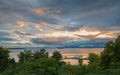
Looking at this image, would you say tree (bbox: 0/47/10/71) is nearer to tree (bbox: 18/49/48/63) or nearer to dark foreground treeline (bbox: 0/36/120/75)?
dark foreground treeline (bbox: 0/36/120/75)

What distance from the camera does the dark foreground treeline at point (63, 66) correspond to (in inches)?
672

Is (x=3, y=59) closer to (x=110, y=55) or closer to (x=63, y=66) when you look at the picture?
(x=63, y=66)

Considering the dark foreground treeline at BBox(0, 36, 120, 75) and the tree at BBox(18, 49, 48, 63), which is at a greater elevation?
the tree at BBox(18, 49, 48, 63)

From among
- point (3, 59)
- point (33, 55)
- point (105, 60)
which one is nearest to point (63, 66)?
point (105, 60)

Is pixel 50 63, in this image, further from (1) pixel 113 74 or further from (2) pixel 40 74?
(1) pixel 113 74

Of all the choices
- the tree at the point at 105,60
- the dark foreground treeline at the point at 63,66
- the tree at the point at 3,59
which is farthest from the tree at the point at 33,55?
the tree at the point at 105,60

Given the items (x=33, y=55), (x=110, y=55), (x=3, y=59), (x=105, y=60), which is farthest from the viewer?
(x=3, y=59)

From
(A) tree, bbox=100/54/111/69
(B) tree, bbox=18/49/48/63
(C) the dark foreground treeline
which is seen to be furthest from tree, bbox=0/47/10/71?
(A) tree, bbox=100/54/111/69

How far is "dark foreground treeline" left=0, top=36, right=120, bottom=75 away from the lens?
17078 mm

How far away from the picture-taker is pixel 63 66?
75.3 ft

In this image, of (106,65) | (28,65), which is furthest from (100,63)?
(28,65)

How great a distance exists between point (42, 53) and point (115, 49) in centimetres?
1144

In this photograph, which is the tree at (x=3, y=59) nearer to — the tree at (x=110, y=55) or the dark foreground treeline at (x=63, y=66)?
the dark foreground treeline at (x=63, y=66)

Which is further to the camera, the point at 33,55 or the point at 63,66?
the point at 33,55
